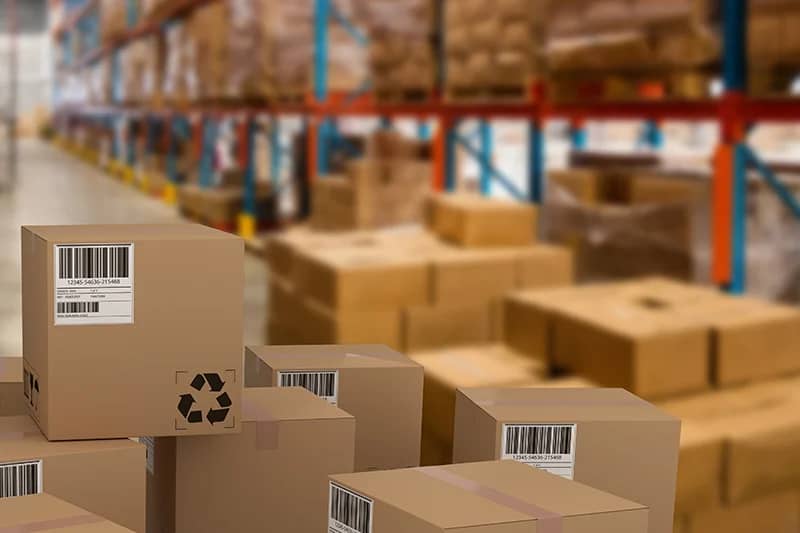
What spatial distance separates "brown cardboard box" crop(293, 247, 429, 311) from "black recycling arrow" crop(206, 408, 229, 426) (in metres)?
3.22

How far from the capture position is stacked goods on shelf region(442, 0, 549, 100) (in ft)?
18.3

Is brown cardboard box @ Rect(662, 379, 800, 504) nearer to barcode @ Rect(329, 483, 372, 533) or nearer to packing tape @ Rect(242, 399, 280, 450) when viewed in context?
packing tape @ Rect(242, 399, 280, 450)

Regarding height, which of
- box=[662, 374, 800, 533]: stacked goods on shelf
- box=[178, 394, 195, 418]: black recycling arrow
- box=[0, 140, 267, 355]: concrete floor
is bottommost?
box=[0, 140, 267, 355]: concrete floor

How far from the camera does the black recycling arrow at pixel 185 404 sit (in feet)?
5.68

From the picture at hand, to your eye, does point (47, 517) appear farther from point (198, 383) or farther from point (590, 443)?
point (590, 443)

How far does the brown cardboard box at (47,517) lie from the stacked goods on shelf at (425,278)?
3498mm

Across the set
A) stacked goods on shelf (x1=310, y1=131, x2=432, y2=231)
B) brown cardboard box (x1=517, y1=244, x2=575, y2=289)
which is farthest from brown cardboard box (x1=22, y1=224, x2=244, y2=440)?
stacked goods on shelf (x1=310, y1=131, x2=432, y2=231)

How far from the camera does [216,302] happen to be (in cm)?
174

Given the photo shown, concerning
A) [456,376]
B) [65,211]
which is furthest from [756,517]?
[65,211]

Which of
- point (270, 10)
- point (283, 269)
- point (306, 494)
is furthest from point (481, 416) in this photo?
point (270, 10)

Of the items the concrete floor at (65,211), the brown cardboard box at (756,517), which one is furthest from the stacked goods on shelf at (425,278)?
the brown cardboard box at (756,517)

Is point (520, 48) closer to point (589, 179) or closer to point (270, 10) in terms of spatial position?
point (589, 179)

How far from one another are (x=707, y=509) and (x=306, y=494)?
186 cm

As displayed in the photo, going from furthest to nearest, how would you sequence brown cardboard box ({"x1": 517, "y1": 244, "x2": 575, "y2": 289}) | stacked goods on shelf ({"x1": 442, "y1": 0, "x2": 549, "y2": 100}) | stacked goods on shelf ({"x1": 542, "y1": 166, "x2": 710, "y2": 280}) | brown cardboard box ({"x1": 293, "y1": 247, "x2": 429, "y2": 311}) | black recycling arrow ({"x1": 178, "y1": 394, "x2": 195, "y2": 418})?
stacked goods on shelf ({"x1": 442, "y1": 0, "x2": 549, "y2": 100}), brown cardboard box ({"x1": 517, "y1": 244, "x2": 575, "y2": 289}), brown cardboard box ({"x1": 293, "y1": 247, "x2": 429, "y2": 311}), stacked goods on shelf ({"x1": 542, "y1": 166, "x2": 710, "y2": 280}), black recycling arrow ({"x1": 178, "y1": 394, "x2": 195, "y2": 418})
